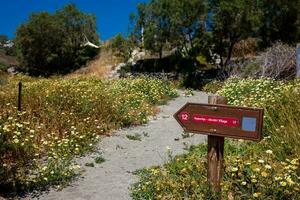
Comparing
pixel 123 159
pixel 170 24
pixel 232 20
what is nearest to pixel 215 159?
pixel 123 159

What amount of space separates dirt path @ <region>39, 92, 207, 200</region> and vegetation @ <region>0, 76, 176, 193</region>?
0.34m

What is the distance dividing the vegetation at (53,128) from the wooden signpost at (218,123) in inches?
120

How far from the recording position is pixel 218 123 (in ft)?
17.1

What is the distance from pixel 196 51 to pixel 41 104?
18.4 metres

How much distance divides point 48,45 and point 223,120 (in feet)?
118

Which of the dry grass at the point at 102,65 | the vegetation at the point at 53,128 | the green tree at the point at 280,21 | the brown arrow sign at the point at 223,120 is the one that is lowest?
the vegetation at the point at 53,128

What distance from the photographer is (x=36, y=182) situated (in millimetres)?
7395

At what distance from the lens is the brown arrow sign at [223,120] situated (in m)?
4.96

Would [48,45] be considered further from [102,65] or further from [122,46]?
[122,46]

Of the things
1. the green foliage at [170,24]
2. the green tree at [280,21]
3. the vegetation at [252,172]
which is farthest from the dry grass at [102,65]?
the vegetation at [252,172]

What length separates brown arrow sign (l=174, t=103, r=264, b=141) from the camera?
16.3ft

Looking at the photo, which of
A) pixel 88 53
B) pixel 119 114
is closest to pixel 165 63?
pixel 88 53

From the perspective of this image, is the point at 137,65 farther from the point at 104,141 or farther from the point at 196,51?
the point at 104,141

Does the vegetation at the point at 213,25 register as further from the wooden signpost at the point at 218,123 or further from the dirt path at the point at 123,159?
the wooden signpost at the point at 218,123
